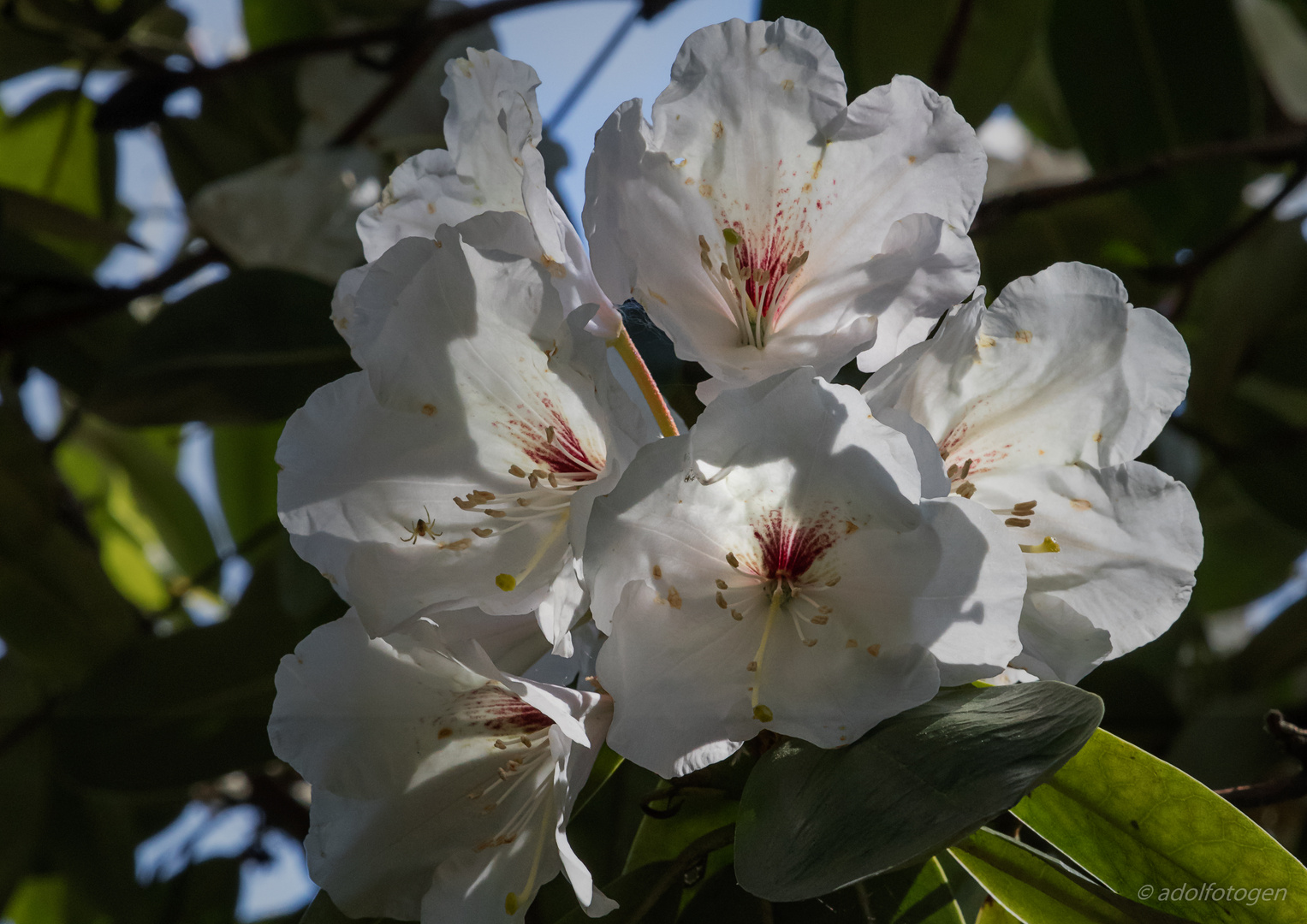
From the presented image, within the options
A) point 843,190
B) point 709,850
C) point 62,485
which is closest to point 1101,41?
point 843,190

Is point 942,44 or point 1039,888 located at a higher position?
point 942,44

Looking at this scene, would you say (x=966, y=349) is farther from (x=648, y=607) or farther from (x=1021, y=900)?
(x=1021, y=900)

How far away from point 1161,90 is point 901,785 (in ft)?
4.57

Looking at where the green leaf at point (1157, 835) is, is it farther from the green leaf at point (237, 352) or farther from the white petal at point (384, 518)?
the green leaf at point (237, 352)

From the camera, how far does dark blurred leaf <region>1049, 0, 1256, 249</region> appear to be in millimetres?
1571

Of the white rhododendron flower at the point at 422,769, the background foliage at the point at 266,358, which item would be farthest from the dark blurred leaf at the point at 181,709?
the white rhododendron flower at the point at 422,769

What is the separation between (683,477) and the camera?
0.65 m

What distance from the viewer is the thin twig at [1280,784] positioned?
0.79m

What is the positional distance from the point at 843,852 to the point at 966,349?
342 mm

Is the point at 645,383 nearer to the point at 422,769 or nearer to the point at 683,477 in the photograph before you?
the point at 683,477

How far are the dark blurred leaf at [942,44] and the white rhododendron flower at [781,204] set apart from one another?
0.72 meters

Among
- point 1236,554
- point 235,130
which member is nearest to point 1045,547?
point 1236,554

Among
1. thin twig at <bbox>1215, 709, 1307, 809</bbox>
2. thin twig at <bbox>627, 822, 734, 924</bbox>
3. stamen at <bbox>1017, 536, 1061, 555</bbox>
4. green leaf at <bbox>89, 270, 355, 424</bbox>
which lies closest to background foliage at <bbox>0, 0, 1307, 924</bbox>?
green leaf at <bbox>89, 270, 355, 424</bbox>

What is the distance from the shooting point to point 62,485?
1.80 meters
